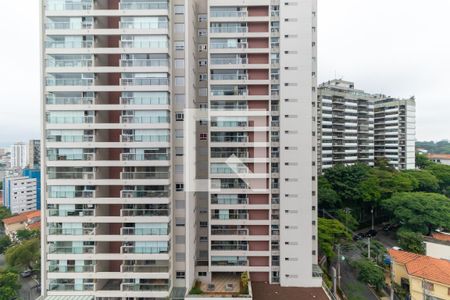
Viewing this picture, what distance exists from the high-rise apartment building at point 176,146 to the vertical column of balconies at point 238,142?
10 cm

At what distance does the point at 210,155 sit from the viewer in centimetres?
2206

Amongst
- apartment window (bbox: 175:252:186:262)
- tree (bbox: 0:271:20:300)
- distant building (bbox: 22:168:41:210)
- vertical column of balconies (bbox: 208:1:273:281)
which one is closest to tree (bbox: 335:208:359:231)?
vertical column of balconies (bbox: 208:1:273:281)

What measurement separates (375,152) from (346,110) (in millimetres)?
17986

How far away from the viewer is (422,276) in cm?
2025

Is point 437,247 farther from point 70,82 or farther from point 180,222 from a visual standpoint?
point 70,82

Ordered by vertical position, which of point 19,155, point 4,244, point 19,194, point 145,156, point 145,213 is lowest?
point 4,244

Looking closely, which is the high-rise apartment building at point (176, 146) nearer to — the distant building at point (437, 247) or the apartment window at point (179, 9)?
the apartment window at point (179, 9)

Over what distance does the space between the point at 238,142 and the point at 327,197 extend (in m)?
20.5

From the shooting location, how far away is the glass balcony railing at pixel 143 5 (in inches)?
754

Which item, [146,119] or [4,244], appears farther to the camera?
[4,244]

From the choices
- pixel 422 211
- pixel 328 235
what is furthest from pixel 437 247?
pixel 328 235

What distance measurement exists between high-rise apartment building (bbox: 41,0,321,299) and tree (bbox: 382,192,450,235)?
17.8 meters

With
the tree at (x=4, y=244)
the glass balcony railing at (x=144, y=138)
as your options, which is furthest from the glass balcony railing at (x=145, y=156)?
the tree at (x=4, y=244)

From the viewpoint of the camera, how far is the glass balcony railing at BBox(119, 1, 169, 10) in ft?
62.8
